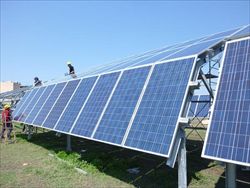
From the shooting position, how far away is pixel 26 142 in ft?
61.5

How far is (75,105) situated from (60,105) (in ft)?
6.74

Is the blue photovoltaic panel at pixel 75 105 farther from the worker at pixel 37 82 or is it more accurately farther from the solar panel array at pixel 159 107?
the worker at pixel 37 82

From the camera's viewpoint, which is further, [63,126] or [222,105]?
[63,126]

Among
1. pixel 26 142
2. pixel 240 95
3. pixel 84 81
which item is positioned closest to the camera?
pixel 240 95

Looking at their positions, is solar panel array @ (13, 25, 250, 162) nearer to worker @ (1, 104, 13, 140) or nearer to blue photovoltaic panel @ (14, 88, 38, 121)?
worker @ (1, 104, 13, 140)

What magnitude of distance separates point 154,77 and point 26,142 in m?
12.1

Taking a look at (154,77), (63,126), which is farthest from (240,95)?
(63,126)

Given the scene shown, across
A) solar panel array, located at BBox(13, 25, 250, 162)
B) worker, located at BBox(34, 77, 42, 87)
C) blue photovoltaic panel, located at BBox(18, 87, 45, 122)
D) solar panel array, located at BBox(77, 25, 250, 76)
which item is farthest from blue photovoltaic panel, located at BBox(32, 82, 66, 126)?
worker, located at BBox(34, 77, 42, 87)

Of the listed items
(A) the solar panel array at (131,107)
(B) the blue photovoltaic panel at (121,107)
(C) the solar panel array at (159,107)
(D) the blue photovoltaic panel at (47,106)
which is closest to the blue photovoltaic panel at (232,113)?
(C) the solar panel array at (159,107)

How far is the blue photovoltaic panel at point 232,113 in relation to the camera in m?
6.30

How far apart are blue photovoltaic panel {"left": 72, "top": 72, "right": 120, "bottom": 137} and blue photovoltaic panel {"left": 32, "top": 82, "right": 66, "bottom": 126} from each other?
16.1ft

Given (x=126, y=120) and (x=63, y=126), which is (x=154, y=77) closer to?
(x=126, y=120)

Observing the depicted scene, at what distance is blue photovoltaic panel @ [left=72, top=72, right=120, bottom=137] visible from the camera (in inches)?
439

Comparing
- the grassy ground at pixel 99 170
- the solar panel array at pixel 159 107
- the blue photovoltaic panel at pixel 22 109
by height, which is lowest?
the grassy ground at pixel 99 170
